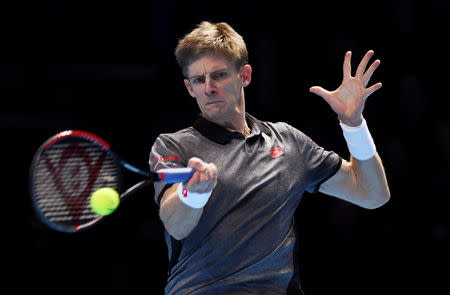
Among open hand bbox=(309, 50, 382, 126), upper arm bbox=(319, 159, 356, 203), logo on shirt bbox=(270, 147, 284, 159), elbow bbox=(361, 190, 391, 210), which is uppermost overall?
open hand bbox=(309, 50, 382, 126)

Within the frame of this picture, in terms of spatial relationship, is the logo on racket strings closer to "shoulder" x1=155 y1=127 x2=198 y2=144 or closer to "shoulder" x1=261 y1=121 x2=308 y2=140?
"shoulder" x1=155 y1=127 x2=198 y2=144

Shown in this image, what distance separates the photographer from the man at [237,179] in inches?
102

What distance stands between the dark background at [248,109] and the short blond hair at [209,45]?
2.91 m

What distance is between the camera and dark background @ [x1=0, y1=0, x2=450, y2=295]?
5.79 meters

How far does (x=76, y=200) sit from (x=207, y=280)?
25.1 inches

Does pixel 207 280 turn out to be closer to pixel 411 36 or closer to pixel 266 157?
pixel 266 157

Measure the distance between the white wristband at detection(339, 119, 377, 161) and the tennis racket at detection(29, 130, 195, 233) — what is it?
2.96 feet

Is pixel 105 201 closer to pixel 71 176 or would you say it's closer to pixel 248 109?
pixel 71 176

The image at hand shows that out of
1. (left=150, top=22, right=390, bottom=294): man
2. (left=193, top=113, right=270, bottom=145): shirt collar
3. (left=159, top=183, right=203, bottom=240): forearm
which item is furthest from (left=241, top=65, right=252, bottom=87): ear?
(left=159, top=183, right=203, bottom=240): forearm

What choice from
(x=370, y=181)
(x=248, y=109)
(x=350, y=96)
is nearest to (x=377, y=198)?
(x=370, y=181)

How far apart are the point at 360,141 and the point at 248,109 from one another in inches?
119

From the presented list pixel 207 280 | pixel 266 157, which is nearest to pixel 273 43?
pixel 266 157

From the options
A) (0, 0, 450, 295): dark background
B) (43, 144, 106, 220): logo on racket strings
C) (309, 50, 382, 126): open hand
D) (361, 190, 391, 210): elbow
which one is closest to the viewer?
(43, 144, 106, 220): logo on racket strings

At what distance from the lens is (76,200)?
2570 mm
